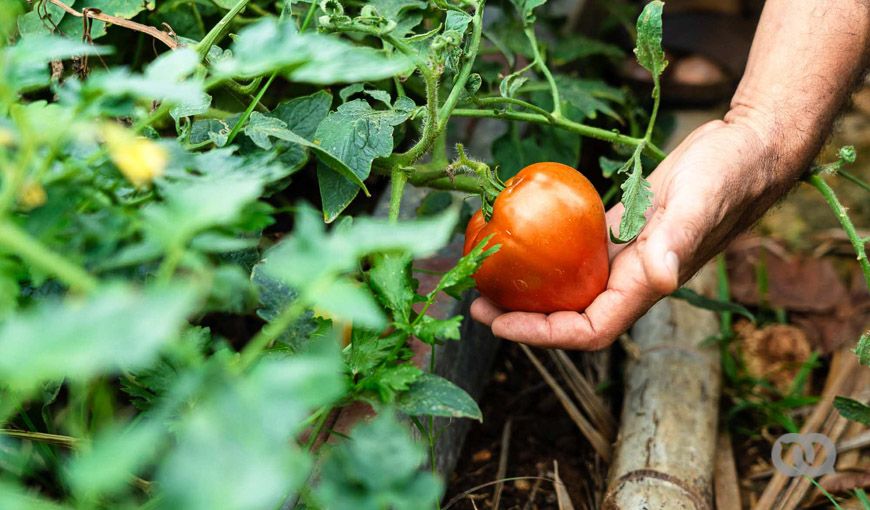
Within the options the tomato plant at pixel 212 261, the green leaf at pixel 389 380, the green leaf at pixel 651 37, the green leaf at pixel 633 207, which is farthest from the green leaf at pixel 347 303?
the green leaf at pixel 651 37

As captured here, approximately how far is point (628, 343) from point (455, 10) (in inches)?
30.4

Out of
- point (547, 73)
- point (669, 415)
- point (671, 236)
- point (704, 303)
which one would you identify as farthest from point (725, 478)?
point (547, 73)

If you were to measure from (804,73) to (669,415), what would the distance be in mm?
579

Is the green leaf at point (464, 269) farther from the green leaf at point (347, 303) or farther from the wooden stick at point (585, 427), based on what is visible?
the wooden stick at point (585, 427)

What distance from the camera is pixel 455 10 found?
0.93 m

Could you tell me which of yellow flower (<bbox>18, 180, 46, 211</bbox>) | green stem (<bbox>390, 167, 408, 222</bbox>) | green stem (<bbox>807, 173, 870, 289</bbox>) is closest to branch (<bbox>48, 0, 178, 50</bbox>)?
green stem (<bbox>390, 167, 408, 222</bbox>)

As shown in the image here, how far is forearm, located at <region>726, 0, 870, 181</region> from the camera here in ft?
3.97

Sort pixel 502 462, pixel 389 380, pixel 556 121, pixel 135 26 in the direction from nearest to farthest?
pixel 389 380 < pixel 135 26 < pixel 556 121 < pixel 502 462

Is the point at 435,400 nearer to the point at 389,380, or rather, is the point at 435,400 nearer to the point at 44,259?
the point at 389,380

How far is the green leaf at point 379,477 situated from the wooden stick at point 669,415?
2.19ft

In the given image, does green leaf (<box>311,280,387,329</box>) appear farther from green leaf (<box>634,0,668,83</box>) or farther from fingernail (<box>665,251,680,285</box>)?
green leaf (<box>634,0,668,83</box>)

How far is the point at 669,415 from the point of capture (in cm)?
128

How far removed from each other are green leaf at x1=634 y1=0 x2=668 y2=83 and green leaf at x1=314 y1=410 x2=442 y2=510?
0.68m

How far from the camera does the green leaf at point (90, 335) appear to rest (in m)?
0.37
